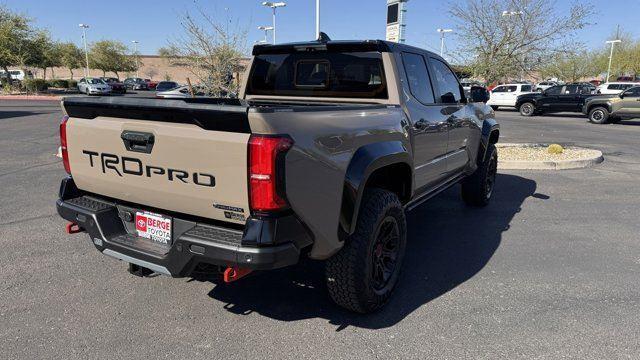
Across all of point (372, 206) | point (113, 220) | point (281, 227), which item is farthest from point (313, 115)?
point (113, 220)

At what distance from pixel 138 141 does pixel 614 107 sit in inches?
831

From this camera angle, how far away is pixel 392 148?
10.4 feet

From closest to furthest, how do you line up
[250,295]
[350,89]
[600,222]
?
[250,295] → [350,89] → [600,222]

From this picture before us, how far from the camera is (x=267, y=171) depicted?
2.19 metres

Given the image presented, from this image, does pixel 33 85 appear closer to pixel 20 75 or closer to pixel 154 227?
pixel 20 75

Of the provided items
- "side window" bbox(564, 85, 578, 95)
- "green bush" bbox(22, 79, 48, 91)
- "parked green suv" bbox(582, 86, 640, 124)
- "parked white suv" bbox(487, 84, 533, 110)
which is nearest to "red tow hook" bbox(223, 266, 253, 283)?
"parked green suv" bbox(582, 86, 640, 124)

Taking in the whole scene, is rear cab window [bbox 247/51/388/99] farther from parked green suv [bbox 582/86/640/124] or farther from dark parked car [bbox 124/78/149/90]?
dark parked car [bbox 124/78/149/90]

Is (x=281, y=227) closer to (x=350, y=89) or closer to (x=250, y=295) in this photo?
(x=250, y=295)

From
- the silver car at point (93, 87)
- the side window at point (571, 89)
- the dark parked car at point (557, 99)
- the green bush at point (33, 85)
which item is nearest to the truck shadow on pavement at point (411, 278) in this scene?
the dark parked car at point (557, 99)

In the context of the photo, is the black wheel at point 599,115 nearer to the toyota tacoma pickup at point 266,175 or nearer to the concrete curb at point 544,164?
the concrete curb at point 544,164

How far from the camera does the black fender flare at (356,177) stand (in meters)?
2.71

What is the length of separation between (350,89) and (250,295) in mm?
1954

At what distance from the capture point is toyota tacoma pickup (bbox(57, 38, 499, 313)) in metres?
2.25

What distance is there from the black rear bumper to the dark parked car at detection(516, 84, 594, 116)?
2398 centimetres
